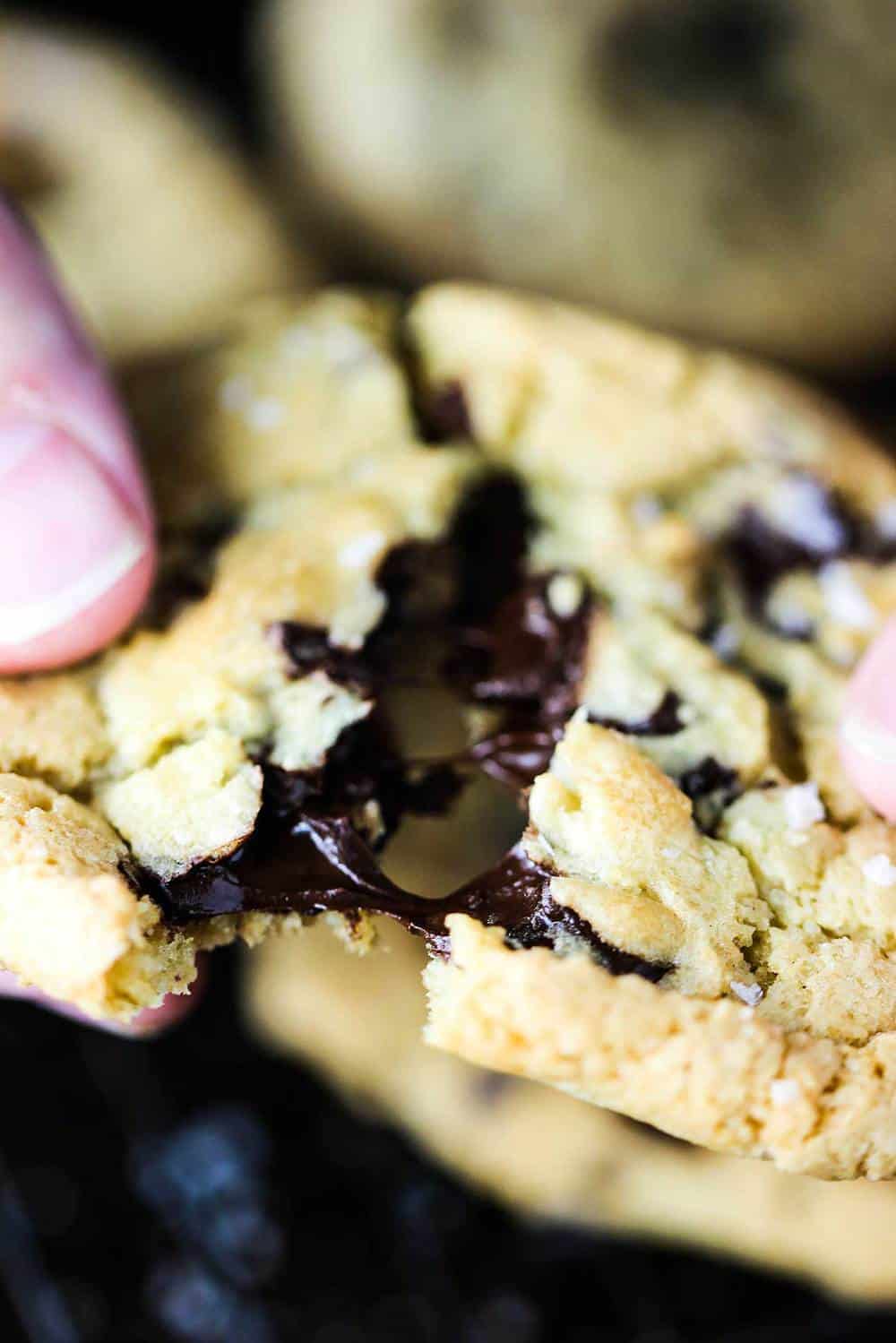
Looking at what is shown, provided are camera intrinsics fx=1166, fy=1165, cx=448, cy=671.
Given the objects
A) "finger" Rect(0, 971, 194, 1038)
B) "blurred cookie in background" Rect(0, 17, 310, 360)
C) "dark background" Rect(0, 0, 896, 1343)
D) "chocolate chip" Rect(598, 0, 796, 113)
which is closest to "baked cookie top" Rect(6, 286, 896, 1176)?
"finger" Rect(0, 971, 194, 1038)

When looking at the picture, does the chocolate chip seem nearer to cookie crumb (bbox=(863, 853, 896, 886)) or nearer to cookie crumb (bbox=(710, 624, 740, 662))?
cookie crumb (bbox=(710, 624, 740, 662))

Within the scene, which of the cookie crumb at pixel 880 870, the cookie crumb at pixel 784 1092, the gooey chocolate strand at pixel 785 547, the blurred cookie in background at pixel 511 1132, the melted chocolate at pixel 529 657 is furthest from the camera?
the blurred cookie in background at pixel 511 1132

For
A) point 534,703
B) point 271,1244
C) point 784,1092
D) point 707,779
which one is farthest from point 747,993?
point 271,1244

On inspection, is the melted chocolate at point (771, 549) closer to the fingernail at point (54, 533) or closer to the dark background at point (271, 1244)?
the fingernail at point (54, 533)

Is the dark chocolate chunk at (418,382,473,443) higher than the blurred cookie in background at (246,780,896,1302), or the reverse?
the dark chocolate chunk at (418,382,473,443)

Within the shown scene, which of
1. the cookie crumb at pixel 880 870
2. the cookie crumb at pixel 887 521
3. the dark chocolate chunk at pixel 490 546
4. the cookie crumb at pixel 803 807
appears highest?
the dark chocolate chunk at pixel 490 546

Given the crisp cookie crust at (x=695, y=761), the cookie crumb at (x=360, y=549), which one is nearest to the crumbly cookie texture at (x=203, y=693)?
the cookie crumb at (x=360, y=549)
